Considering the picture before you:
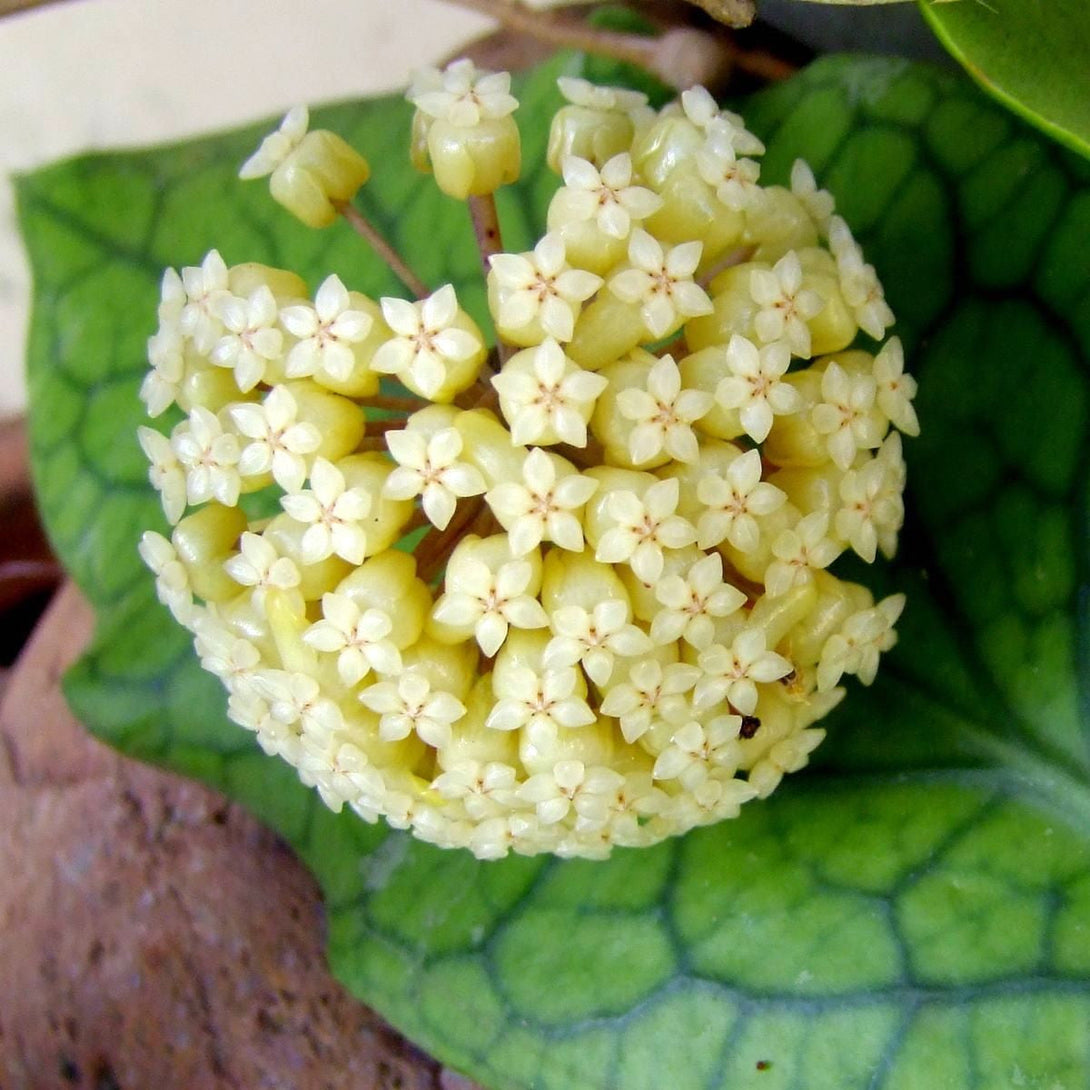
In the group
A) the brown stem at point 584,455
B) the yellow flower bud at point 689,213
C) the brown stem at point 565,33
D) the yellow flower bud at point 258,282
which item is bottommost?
the brown stem at point 584,455

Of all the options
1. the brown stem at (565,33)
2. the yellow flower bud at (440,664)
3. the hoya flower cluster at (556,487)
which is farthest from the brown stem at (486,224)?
the brown stem at (565,33)

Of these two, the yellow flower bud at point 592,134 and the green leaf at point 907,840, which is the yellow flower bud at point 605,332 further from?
the green leaf at point 907,840

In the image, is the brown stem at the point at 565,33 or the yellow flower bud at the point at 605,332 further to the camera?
the brown stem at the point at 565,33

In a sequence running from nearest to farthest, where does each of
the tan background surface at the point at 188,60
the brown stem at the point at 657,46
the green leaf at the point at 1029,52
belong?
the green leaf at the point at 1029,52 → the brown stem at the point at 657,46 → the tan background surface at the point at 188,60

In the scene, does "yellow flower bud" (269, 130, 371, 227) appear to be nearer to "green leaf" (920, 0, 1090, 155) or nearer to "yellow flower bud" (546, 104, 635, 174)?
"yellow flower bud" (546, 104, 635, 174)

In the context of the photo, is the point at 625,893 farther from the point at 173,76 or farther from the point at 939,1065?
the point at 173,76

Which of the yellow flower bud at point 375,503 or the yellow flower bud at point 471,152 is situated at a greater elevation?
the yellow flower bud at point 471,152
